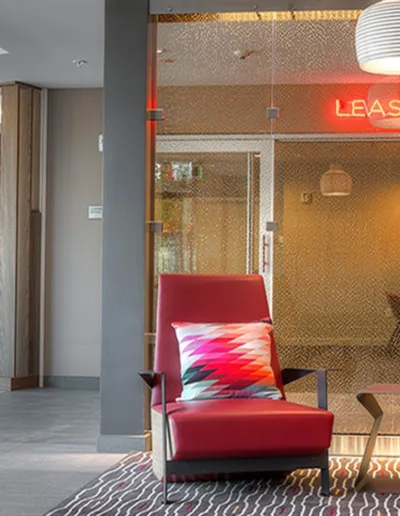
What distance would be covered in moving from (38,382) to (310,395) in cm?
426

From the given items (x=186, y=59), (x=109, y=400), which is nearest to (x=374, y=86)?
(x=186, y=59)

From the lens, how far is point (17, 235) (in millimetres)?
9180

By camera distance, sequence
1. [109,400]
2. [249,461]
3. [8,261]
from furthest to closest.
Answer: [8,261] < [109,400] < [249,461]

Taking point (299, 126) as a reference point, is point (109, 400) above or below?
below

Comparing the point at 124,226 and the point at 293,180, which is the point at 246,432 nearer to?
the point at 124,226

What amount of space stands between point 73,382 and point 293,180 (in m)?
4.24

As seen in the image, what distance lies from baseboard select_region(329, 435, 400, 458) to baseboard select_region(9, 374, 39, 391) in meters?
4.30

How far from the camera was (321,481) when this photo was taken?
443cm

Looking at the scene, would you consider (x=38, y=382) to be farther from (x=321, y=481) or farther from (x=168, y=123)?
(x=321, y=481)

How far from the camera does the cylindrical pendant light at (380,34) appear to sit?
14.7 ft

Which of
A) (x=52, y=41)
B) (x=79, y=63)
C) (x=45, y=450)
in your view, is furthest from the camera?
(x=79, y=63)

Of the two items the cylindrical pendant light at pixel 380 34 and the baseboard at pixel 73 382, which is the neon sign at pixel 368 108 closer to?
Answer: the cylindrical pendant light at pixel 380 34

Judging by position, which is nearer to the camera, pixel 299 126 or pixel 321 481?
pixel 321 481

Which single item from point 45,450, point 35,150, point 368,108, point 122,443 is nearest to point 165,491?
point 122,443
